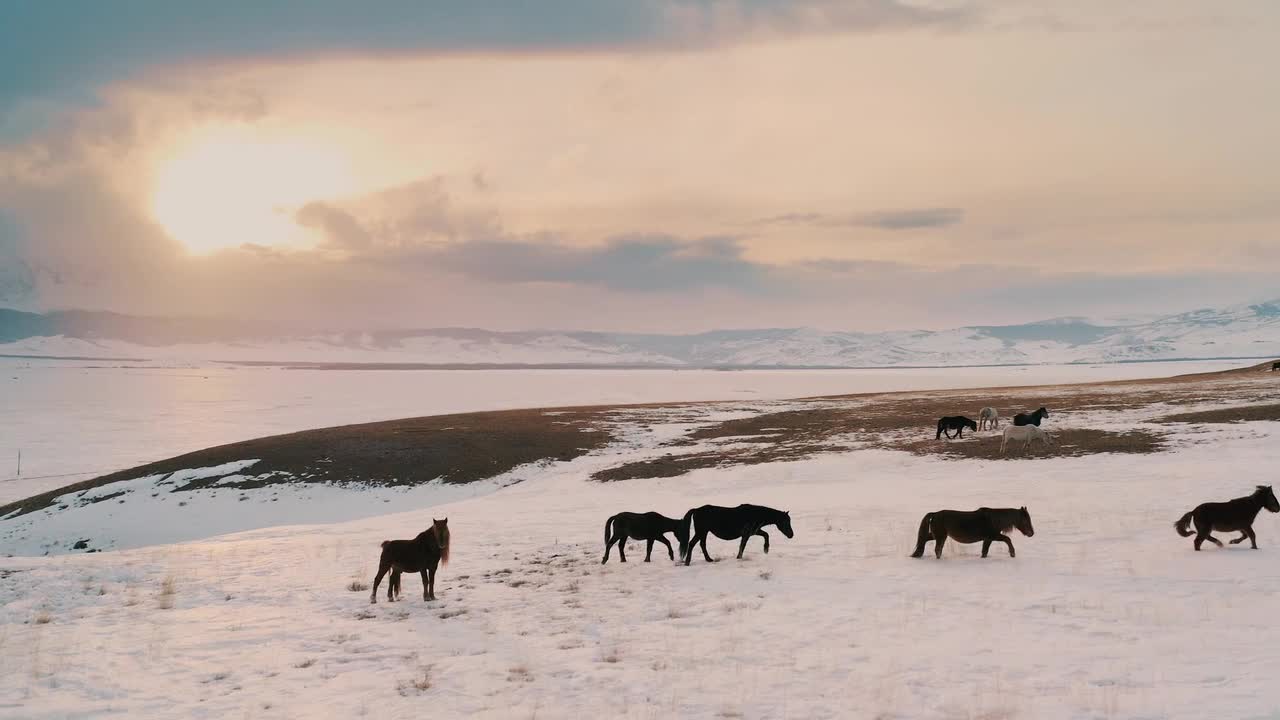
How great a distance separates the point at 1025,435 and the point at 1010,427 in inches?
28.1

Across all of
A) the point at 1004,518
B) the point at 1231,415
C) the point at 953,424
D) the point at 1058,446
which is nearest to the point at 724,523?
the point at 1004,518

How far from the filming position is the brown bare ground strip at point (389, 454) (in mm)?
40312

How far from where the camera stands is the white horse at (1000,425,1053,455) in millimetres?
34094

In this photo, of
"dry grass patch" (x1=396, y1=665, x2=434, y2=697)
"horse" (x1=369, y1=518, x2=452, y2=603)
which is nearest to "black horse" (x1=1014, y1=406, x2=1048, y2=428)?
"horse" (x1=369, y1=518, x2=452, y2=603)

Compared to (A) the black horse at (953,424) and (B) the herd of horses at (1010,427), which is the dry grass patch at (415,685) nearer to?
(B) the herd of horses at (1010,427)

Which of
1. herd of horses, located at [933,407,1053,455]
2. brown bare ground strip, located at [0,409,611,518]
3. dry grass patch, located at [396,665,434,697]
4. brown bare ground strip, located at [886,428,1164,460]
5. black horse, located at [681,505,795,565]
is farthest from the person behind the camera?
brown bare ground strip, located at [0,409,611,518]

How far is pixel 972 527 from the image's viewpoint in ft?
52.3

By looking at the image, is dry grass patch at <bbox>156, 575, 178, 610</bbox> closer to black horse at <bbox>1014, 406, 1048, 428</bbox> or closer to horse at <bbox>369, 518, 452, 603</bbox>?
horse at <bbox>369, 518, 452, 603</bbox>

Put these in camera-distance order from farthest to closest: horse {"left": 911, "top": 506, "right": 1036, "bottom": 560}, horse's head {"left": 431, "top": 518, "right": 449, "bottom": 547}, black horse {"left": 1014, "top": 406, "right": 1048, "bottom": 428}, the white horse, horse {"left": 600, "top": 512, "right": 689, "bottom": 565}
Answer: black horse {"left": 1014, "top": 406, "right": 1048, "bottom": 428} → the white horse → horse {"left": 600, "top": 512, "right": 689, "bottom": 565} → horse {"left": 911, "top": 506, "right": 1036, "bottom": 560} → horse's head {"left": 431, "top": 518, "right": 449, "bottom": 547}

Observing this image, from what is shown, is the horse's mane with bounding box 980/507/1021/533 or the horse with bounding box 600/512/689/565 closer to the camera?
the horse's mane with bounding box 980/507/1021/533

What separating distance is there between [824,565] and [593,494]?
1829cm

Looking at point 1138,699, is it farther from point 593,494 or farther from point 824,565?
point 593,494

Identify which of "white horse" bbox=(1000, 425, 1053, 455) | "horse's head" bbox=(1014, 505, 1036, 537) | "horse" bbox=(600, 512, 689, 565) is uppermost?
"white horse" bbox=(1000, 425, 1053, 455)

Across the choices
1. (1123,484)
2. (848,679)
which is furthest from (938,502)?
(848,679)
